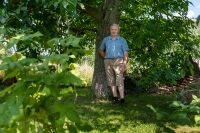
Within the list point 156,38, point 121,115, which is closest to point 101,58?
point 156,38

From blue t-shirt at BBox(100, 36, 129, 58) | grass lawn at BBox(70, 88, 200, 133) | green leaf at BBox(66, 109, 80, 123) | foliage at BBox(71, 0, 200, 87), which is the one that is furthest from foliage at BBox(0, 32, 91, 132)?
blue t-shirt at BBox(100, 36, 129, 58)

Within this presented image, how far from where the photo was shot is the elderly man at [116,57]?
5812 mm

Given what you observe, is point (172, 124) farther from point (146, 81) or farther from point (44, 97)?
point (44, 97)

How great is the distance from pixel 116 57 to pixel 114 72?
1.21 feet

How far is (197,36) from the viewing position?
7.41 metres

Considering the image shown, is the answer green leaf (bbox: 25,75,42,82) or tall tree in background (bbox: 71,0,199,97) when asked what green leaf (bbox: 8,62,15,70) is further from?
tall tree in background (bbox: 71,0,199,97)

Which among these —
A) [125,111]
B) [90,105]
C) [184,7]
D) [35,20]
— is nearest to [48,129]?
[35,20]

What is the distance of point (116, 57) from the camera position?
586 cm

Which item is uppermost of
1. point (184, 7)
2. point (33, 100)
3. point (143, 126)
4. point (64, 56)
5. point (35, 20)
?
point (184, 7)

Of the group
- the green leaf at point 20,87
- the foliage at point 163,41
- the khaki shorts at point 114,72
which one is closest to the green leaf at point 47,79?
the green leaf at point 20,87

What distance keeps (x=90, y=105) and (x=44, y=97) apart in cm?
431

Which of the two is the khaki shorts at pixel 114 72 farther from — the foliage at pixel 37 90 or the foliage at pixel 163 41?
the foliage at pixel 37 90

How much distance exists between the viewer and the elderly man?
581cm

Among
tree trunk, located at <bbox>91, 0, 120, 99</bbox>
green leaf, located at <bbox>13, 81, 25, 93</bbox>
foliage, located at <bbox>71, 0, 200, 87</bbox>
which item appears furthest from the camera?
tree trunk, located at <bbox>91, 0, 120, 99</bbox>
